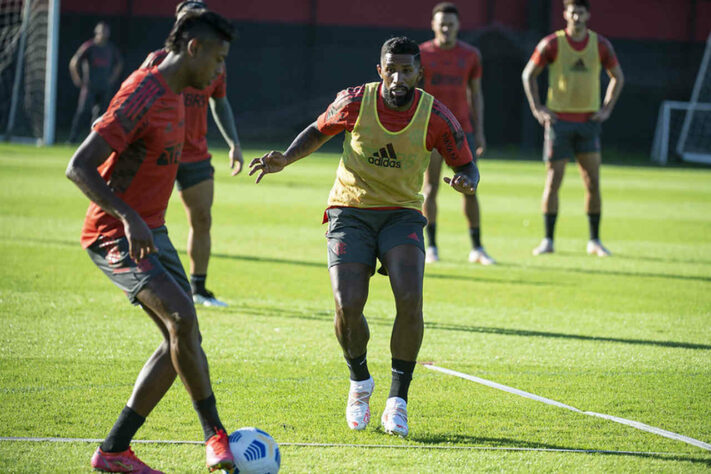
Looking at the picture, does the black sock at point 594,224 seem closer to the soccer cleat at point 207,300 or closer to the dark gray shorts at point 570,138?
the dark gray shorts at point 570,138

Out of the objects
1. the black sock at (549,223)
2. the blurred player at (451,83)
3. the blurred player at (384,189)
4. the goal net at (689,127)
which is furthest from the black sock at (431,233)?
the goal net at (689,127)

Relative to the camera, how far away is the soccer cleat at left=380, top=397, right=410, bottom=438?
4.91 metres

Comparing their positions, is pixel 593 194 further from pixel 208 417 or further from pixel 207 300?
pixel 208 417

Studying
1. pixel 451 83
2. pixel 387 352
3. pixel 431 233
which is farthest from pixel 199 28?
pixel 431 233

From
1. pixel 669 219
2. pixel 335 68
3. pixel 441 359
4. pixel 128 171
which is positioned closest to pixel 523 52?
pixel 335 68

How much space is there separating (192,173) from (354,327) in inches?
121

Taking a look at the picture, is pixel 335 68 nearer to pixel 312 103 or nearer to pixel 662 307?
pixel 312 103

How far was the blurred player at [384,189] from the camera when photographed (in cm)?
519

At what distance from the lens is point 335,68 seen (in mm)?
31109

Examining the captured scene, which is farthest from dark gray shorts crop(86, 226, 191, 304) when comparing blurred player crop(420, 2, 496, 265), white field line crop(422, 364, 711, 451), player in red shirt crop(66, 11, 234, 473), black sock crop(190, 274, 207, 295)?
blurred player crop(420, 2, 496, 265)

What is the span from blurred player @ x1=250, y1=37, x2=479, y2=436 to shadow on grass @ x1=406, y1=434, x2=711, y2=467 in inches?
11.6

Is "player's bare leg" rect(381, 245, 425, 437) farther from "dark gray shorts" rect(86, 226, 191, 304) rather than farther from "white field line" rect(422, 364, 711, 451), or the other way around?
"dark gray shorts" rect(86, 226, 191, 304)

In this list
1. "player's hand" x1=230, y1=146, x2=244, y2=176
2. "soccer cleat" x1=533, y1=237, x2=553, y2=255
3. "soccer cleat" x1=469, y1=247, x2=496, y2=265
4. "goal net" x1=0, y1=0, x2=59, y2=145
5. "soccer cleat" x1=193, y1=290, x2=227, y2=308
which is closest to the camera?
"player's hand" x1=230, y1=146, x2=244, y2=176

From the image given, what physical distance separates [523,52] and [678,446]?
25879mm
